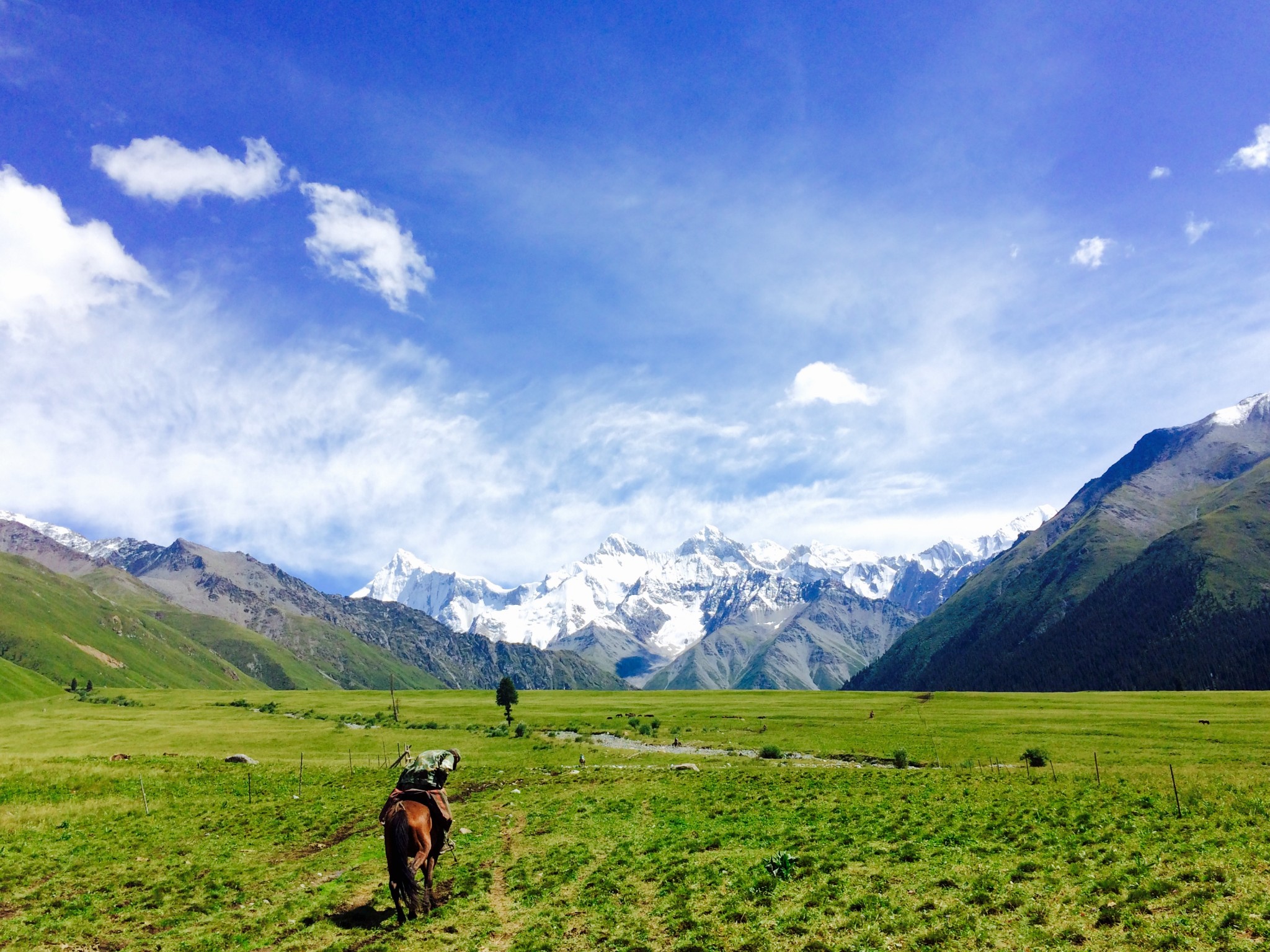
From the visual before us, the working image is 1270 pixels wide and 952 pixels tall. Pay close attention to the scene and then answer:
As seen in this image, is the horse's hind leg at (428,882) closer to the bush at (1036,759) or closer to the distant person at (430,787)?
the distant person at (430,787)

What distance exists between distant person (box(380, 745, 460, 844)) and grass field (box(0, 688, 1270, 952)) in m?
2.73

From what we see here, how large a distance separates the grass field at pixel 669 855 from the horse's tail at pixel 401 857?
3.61ft

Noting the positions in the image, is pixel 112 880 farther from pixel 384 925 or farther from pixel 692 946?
pixel 692 946

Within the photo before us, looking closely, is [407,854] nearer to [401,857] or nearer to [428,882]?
[401,857]

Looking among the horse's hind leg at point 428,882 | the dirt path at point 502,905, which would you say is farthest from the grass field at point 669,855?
the horse's hind leg at point 428,882

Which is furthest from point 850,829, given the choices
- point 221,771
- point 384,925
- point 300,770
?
point 221,771

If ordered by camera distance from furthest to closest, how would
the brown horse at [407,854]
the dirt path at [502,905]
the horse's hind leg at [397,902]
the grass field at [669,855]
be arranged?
A: the brown horse at [407,854]
the horse's hind leg at [397,902]
the dirt path at [502,905]
the grass field at [669,855]

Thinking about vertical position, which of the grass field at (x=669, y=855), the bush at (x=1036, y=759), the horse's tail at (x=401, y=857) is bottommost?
the bush at (x=1036, y=759)

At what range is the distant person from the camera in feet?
78.5

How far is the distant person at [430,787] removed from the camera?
23938 millimetres

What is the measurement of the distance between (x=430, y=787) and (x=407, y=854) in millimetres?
2878

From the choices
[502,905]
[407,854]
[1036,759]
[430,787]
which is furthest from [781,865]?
[1036,759]

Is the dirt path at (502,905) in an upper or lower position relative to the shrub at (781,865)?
lower

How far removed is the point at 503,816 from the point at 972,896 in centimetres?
2881
